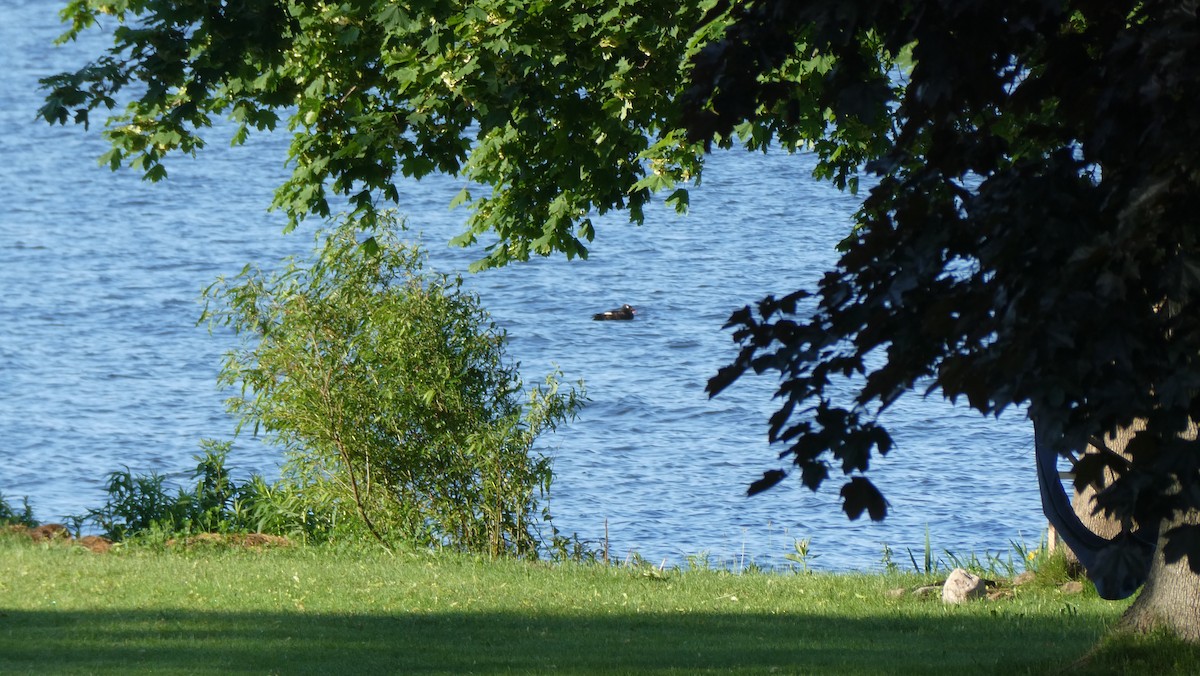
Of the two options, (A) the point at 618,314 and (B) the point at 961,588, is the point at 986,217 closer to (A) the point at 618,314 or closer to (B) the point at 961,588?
(B) the point at 961,588

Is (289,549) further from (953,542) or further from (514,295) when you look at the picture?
(514,295)

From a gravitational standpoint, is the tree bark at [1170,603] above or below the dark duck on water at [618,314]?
above

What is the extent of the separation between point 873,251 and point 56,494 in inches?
713

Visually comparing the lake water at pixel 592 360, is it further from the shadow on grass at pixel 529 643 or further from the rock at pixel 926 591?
the shadow on grass at pixel 529 643

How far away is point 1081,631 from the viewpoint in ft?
31.4

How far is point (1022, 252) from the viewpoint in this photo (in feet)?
13.9

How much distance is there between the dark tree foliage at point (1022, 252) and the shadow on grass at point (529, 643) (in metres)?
3.63

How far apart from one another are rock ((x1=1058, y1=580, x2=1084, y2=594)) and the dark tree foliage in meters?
6.97

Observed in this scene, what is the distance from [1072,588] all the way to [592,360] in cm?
1603

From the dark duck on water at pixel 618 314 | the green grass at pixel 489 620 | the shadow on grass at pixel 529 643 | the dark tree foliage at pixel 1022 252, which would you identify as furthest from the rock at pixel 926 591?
the dark duck on water at pixel 618 314

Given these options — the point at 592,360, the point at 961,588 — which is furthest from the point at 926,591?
the point at 592,360

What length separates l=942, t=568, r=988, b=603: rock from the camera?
36.6 feet

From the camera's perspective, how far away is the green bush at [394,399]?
1339 centimetres

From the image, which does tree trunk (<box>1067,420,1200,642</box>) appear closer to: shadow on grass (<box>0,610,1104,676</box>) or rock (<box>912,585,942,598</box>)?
shadow on grass (<box>0,610,1104,676</box>)
